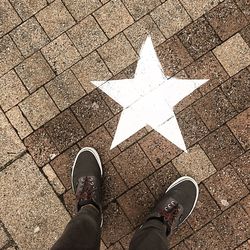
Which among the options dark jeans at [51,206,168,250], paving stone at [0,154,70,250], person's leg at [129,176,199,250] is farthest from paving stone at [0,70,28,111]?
person's leg at [129,176,199,250]

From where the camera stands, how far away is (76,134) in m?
4.42

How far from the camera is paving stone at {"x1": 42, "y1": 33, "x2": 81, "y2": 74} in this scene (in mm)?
4438

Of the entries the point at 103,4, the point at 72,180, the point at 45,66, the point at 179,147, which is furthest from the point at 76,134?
the point at 103,4

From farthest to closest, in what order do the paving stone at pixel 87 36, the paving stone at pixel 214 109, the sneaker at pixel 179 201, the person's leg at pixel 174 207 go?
→ 1. the paving stone at pixel 87 36
2. the paving stone at pixel 214 109
3. the sneaker at pixel 179 201
4. the person's leg at pixel 174 207

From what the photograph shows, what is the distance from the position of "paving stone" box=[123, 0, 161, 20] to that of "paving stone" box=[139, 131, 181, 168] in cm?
125

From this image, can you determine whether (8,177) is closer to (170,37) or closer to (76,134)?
(76,134)

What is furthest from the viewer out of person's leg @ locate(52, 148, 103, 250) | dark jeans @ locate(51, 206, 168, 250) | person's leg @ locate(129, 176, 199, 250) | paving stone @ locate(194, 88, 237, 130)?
paving stone @ locate(194, 88, 237, 130)

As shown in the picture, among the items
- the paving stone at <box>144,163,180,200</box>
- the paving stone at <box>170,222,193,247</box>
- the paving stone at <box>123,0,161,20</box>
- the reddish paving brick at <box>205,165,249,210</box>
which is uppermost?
the paving stone at <box>123,0,161,20</box>

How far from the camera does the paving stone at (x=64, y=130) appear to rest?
4.41 m

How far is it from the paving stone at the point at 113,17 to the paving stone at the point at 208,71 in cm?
82

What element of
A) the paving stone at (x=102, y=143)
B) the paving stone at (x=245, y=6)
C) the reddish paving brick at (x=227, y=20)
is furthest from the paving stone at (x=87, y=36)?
the paving stone at (x=245, y=6)

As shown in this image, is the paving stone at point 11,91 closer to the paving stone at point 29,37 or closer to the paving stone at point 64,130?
the paving stone at point 29,37

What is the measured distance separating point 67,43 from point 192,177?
75.1 inches

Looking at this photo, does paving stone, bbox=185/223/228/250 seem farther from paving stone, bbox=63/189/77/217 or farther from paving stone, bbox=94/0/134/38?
paving stone, bbox=94/0/134/38
